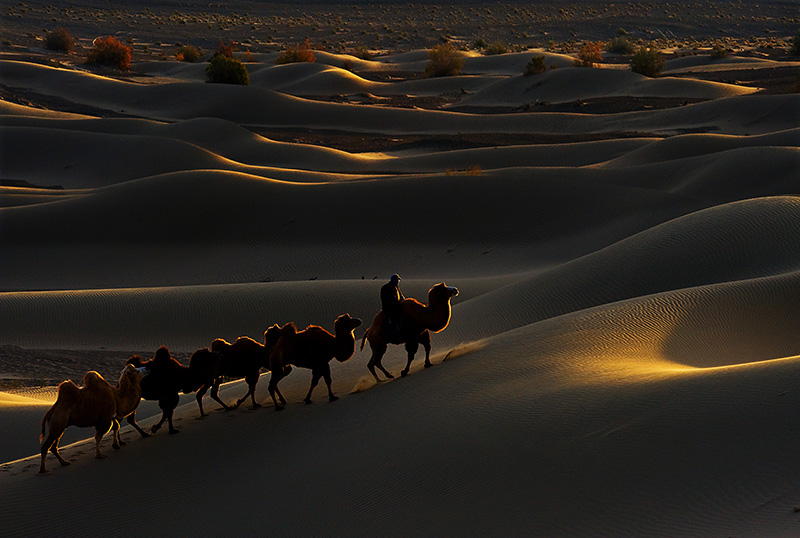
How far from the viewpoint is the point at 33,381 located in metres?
13.1

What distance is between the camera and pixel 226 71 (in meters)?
50.0

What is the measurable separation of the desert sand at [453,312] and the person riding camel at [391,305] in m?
0.62

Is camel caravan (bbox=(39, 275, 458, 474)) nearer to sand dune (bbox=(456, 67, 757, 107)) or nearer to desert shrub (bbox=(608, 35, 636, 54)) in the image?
sand dune (bbox=(456, 67, 757, 107))

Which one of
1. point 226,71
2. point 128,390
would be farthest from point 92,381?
point 226,71

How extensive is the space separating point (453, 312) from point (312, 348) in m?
5.93

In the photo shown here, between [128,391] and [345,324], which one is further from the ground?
[345,324]

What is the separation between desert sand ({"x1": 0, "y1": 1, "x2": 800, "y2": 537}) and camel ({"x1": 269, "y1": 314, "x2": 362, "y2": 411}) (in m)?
0.48

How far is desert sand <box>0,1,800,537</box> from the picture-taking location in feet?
20.1

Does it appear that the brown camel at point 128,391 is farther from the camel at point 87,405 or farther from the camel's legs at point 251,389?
the camel's legs at point 251,389

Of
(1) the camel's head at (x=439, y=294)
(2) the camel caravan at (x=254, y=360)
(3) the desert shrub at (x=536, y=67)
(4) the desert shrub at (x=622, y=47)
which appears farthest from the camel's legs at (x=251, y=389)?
(4) the desert shrub at (x=622, y=47)

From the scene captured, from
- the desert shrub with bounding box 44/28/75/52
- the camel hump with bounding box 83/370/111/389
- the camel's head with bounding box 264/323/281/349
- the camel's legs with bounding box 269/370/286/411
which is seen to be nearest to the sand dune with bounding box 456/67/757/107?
the desert shrub with bounding box 44/28/75/52

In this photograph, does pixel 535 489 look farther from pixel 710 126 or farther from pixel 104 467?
pixel 710 126

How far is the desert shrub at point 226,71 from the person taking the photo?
50.0m

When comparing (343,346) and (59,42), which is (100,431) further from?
(59,42)
